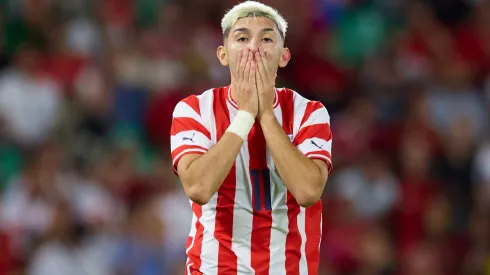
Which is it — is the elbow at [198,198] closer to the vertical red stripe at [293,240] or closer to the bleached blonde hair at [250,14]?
the vertical red stripe at [293,240]

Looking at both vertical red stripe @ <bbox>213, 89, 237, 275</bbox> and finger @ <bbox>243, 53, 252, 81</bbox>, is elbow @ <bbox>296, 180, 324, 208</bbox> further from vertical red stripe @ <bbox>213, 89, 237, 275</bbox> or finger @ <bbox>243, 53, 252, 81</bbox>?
finger @ <bbox>243, 53, 252, 81</bbox>

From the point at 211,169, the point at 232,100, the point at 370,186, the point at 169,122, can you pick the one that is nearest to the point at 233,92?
the point at 232,100

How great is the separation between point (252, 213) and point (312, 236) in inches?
12.5

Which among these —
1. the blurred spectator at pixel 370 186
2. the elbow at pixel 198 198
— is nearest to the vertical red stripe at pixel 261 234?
the elbow at pixel 198 198

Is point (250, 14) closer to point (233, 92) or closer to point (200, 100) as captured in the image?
point (233, 92)

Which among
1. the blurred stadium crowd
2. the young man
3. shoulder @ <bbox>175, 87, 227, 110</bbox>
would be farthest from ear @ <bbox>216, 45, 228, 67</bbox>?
the blurred stadium crowd

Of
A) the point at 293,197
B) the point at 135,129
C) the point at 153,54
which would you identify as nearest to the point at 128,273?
the point at 135,129

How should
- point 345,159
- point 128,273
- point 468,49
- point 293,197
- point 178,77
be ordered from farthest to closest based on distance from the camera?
point 468,49, point 178,77, point 345,159, point 128,273, point 293,197

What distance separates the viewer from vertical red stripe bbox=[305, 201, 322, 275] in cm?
500

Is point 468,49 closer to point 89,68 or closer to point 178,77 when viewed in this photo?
point 178,77

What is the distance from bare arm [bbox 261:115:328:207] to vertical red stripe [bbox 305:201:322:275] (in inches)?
11.4

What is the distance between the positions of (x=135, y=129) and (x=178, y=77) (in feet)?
2.50

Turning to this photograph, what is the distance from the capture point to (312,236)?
5.02 metres

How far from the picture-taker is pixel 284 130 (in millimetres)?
5031
